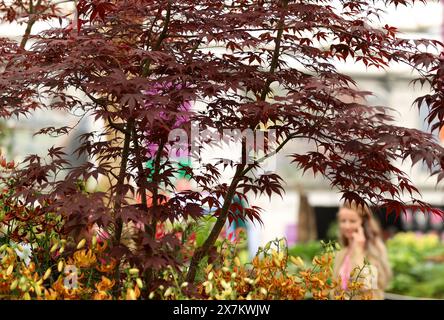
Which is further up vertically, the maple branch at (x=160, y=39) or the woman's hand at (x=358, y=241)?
the maple branch at (x=160, y=39)

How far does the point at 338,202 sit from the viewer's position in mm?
7371

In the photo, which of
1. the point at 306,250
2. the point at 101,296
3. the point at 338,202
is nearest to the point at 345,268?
the point at 101,296

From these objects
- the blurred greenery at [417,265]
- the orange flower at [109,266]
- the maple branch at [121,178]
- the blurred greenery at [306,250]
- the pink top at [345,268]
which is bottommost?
the blurred greenery at [417,265]

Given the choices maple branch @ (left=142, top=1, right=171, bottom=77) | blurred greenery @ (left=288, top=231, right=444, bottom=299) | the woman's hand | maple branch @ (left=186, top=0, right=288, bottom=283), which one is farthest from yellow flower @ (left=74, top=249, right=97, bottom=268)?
blurred greenery @ (left=288, top=231, right=444, bottom=299)

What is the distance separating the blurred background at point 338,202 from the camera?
237 inches

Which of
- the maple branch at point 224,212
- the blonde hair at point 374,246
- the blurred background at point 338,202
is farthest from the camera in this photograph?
the blurred background at point 338,202

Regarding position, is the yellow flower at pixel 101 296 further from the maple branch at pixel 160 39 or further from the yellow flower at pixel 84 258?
the maple branch at pixel 160 39

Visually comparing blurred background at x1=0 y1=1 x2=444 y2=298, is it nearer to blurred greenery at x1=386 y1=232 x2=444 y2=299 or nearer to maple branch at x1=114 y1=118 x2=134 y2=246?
blurred greenery at x1=386 y1=232 x2=444 y2=299

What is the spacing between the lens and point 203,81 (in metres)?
2.28

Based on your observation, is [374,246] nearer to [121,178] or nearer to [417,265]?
[417,265]

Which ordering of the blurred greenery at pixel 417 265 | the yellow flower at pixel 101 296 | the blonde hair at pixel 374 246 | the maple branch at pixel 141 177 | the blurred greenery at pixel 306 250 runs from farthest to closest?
the blurred greenery at pixel 306 250, the blurred greenery at pixel 417 265, the blonde hair at pixel 374 246, the maple branch at pixel 141 177, the yellow flower at pixel 101 296

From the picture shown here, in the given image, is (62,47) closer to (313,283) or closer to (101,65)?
(101,65)

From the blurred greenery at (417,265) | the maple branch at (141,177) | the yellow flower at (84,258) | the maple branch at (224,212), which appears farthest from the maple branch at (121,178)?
the blurred greenery at (417,265)
